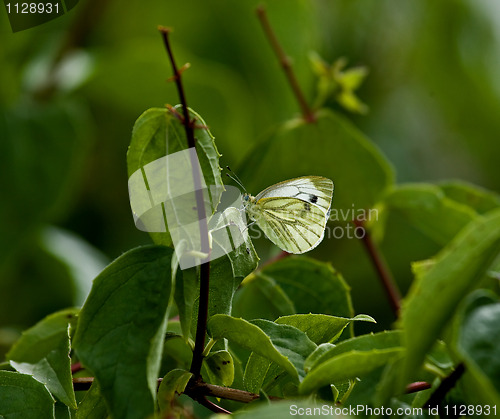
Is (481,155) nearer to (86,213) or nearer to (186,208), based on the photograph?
(86,213)

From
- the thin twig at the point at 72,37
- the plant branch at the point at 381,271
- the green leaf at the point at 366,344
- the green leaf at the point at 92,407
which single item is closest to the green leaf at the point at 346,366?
the green leaf at the point at 366,344

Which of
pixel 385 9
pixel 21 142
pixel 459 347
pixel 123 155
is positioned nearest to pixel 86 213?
pixel 123 155

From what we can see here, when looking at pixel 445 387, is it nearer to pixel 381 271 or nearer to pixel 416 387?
pixel 416 387

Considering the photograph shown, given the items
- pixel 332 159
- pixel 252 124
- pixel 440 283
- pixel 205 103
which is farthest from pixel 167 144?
pixel 252 124

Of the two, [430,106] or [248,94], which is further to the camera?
[430,106]

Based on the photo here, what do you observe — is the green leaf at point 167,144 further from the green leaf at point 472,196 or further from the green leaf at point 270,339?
the green leaf at point 472,196

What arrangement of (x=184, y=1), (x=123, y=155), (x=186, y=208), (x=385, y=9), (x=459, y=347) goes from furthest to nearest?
1. (x=385, y=9)
2. (x=184, y=1)
3. (x=123, y=155)
4. (x=186, y=208)
5. (x=459, y=347)

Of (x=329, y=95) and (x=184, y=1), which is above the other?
(x=184, y=1)
